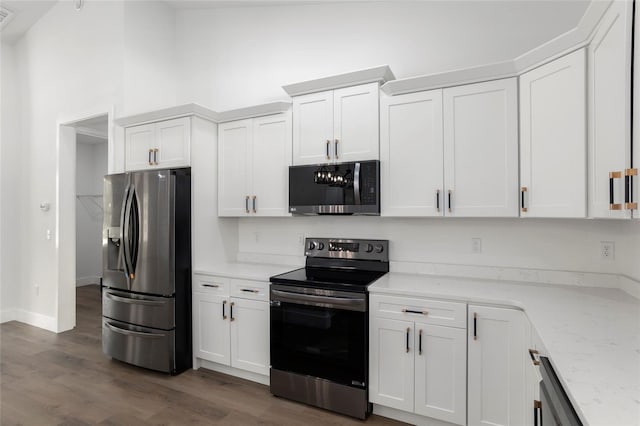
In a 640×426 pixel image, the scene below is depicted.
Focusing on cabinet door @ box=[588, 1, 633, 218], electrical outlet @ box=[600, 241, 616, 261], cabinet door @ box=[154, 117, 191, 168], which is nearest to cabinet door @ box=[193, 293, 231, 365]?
cabinet door @ box=[154, 117, 191, 168]

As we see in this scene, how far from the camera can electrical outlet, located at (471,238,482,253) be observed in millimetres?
2613

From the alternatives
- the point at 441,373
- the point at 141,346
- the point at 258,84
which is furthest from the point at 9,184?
the point at 441,373

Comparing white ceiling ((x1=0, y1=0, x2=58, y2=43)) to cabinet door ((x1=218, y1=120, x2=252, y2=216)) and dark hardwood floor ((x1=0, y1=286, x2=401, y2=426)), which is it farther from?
dark hardwood floor ((x1=0, y1=286, x2=401, y2=426))

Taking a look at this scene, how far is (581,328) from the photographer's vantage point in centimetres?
147

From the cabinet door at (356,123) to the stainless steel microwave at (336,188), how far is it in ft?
0.29

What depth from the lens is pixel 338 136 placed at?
109 inches

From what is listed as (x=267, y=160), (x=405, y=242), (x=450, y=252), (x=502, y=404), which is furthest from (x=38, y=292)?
(x=502, y=404)

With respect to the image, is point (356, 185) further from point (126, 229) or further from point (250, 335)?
point (126, 229)

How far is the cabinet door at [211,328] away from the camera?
9.77 ft

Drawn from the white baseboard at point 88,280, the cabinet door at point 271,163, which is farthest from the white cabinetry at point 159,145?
the white baseboard at point 88,280

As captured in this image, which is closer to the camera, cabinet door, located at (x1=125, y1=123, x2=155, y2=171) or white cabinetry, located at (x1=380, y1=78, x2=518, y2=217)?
white cabinetry, located at (x1=380, y1=78, x2=518, y2=217)

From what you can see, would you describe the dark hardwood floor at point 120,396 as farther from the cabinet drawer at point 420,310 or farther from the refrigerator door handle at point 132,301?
the cabinet drawer at point 420,310

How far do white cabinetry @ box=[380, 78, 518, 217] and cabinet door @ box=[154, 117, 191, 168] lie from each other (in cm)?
177

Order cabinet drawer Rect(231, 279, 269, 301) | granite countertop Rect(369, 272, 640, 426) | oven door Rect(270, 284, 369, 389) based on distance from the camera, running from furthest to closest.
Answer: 1. cabinet drawer Rect(231, 279, 269, 301)
2. oven door Rect(270, 284, 369, 389)
3. granite countertop Rect(369, 272, 640, 426)
